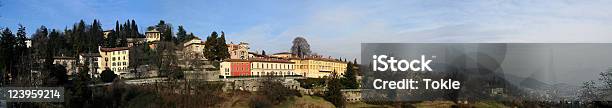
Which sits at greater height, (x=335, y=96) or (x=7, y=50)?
(x=7, y=50)

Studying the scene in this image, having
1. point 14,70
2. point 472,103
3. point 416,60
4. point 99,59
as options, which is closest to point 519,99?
point 472,103

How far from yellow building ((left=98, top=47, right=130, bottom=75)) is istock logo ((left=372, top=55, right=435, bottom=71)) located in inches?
1048

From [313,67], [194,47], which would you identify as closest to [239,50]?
[194,47]

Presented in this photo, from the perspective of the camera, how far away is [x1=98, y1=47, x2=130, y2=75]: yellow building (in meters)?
34.3

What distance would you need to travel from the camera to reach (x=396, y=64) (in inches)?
346

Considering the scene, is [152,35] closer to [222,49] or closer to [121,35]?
[121,35]

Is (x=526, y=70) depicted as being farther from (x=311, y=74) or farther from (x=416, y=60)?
(x=311, y=74)

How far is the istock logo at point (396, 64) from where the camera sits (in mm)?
→ 8797

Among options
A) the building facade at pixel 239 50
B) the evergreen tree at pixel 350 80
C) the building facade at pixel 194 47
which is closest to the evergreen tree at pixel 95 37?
the building facade at pixel 194 47

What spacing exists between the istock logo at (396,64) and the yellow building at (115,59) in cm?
2662

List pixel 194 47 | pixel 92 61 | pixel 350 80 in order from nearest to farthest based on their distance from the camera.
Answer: pixel 350 80 → pixel 92 61 → pixel 194 47

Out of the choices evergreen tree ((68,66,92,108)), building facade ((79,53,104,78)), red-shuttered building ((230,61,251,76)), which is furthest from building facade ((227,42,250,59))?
evergreen tree ((68,66,92,108))

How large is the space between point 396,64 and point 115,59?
1110 inches

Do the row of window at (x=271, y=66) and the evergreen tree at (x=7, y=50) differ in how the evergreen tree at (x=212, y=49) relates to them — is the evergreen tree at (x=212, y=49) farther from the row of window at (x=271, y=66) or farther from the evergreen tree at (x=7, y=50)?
the evergreen tree at (x=7, y=50)
